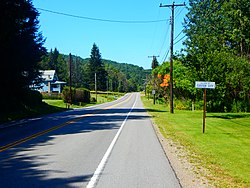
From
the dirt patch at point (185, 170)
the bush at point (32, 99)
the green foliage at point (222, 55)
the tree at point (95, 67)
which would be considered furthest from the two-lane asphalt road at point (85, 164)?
the tree at point (95, 67)

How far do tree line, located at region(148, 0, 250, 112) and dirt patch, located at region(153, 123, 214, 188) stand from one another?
1777cm

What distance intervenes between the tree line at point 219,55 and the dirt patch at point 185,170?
700 inches

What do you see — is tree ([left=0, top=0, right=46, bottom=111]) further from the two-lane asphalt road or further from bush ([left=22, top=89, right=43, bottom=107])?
the two-lane asphalt road

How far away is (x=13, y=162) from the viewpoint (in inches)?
352

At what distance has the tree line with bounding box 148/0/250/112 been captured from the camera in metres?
28.9

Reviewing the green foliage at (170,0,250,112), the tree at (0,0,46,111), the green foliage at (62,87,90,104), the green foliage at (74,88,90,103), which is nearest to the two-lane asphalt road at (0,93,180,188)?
the tree at (0,0,46,111)

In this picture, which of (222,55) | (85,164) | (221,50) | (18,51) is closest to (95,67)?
(221,50)

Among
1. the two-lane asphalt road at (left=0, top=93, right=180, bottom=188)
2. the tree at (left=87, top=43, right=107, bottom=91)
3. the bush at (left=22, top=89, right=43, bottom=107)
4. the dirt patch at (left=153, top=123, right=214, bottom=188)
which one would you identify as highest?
the tree at (left=87, top=43, right=107, bottom=91)

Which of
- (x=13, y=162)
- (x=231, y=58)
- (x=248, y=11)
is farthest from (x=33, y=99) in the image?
(x=13, y=162)

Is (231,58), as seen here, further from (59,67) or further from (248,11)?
(59,67)

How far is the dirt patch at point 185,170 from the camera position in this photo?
698 cm

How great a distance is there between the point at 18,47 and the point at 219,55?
18.6 meters

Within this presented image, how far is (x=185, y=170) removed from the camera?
8258 millimetres

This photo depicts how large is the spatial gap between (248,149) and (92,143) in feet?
19.5
